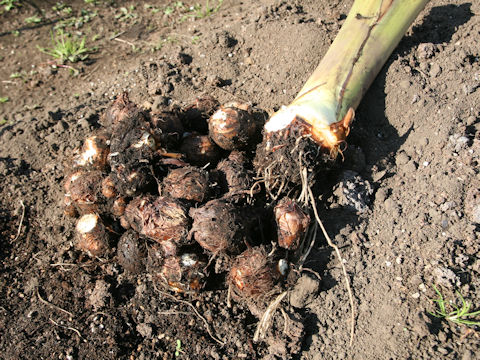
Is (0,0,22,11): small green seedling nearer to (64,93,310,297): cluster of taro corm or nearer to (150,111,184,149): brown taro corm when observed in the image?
(64,93,310,297): cluster of taro corm

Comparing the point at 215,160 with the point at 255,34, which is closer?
the point at 215,160

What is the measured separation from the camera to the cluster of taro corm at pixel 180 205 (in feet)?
7.71

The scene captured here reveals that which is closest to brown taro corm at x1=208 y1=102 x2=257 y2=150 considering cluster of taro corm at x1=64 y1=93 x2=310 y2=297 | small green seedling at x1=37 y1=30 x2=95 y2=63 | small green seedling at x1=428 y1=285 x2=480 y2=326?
cluster of taro corm at x1=64 y1=93 x2=310 y2=297

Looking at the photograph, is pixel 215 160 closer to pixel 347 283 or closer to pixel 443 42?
pixel 347 283

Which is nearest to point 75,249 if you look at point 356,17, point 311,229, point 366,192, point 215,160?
point 215,160

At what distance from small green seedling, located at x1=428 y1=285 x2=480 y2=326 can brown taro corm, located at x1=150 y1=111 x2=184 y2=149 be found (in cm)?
188

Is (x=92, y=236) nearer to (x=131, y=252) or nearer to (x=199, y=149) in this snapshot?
(x=131, y=252)

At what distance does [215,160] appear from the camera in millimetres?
2920

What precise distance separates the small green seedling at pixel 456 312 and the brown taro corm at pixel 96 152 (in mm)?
2240

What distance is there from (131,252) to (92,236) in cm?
32

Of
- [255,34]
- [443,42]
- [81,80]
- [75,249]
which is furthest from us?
[81,80]

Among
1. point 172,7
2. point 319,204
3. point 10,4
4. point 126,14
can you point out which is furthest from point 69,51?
point 319,204

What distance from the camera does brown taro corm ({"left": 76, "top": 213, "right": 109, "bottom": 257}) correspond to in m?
2.68

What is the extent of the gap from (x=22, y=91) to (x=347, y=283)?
371 cm
